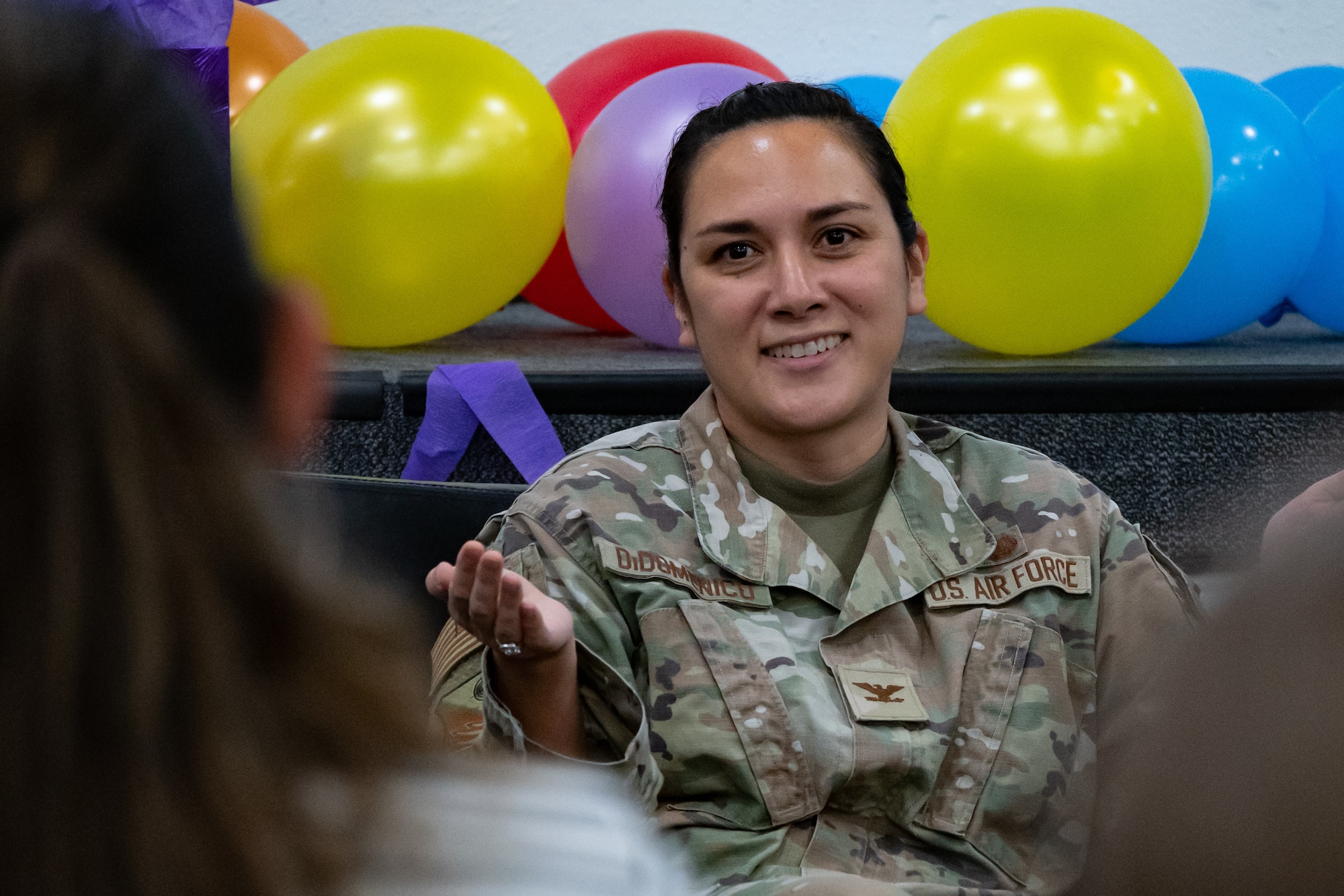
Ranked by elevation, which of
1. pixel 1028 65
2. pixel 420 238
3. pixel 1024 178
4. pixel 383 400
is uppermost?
pixel 1028 65

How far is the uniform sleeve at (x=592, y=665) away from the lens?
93 cm


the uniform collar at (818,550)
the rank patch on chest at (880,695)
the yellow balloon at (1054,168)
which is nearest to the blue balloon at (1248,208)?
the yellow balloon at (1054,168)

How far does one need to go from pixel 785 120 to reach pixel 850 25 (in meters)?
2.26

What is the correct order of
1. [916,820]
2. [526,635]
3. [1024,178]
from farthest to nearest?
[1024,178] → [916,820] → [526,635]

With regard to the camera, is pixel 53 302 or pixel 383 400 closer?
pixel 53 302

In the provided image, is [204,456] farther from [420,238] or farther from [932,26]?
[932,26]

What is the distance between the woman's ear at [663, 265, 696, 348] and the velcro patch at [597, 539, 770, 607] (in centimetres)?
23

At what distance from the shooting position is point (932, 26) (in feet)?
10.8

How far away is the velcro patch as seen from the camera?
1.06 metres

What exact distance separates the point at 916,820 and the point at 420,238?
43.7 inches

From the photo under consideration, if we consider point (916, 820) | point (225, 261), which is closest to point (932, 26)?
point (916, 820)

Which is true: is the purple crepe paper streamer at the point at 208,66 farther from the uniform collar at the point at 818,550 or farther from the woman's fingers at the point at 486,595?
the woman's fingers at the point at 486,595

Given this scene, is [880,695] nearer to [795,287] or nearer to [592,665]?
[592,665]

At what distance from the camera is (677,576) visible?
1066 millimetres
